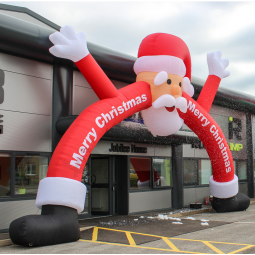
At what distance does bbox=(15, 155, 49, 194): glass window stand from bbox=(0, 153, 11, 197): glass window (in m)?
0.20

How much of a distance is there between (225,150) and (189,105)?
7.16 feet

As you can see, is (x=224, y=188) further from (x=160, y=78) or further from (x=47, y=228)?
(x=47, y=228)

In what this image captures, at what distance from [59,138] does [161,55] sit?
3620 mm

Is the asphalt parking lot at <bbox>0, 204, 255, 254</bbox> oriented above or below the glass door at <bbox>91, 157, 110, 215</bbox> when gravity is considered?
below

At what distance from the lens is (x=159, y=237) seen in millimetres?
7316

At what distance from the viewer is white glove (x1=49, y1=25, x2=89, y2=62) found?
286 inches

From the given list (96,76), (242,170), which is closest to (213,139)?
(96,76)

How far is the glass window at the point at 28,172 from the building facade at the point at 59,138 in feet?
0.08

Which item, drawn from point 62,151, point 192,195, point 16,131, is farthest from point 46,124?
point 192,195

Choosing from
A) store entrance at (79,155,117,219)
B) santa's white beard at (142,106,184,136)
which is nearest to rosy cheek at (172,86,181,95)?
santa's white beard at (142,106,184,136)

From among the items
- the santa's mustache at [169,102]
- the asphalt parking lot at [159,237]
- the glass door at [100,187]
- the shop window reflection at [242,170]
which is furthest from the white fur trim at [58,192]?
the shop window reflection at [242,170]

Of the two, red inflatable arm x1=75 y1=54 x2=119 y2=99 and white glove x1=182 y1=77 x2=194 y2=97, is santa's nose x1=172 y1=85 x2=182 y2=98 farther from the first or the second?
red inflatable arm x1=75 y1=54 x2=119 y2=99

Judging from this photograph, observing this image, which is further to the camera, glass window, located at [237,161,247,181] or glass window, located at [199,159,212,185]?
glass window, located at [237,161,247,181]

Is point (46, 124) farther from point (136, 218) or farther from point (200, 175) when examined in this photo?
point (200, 175)
